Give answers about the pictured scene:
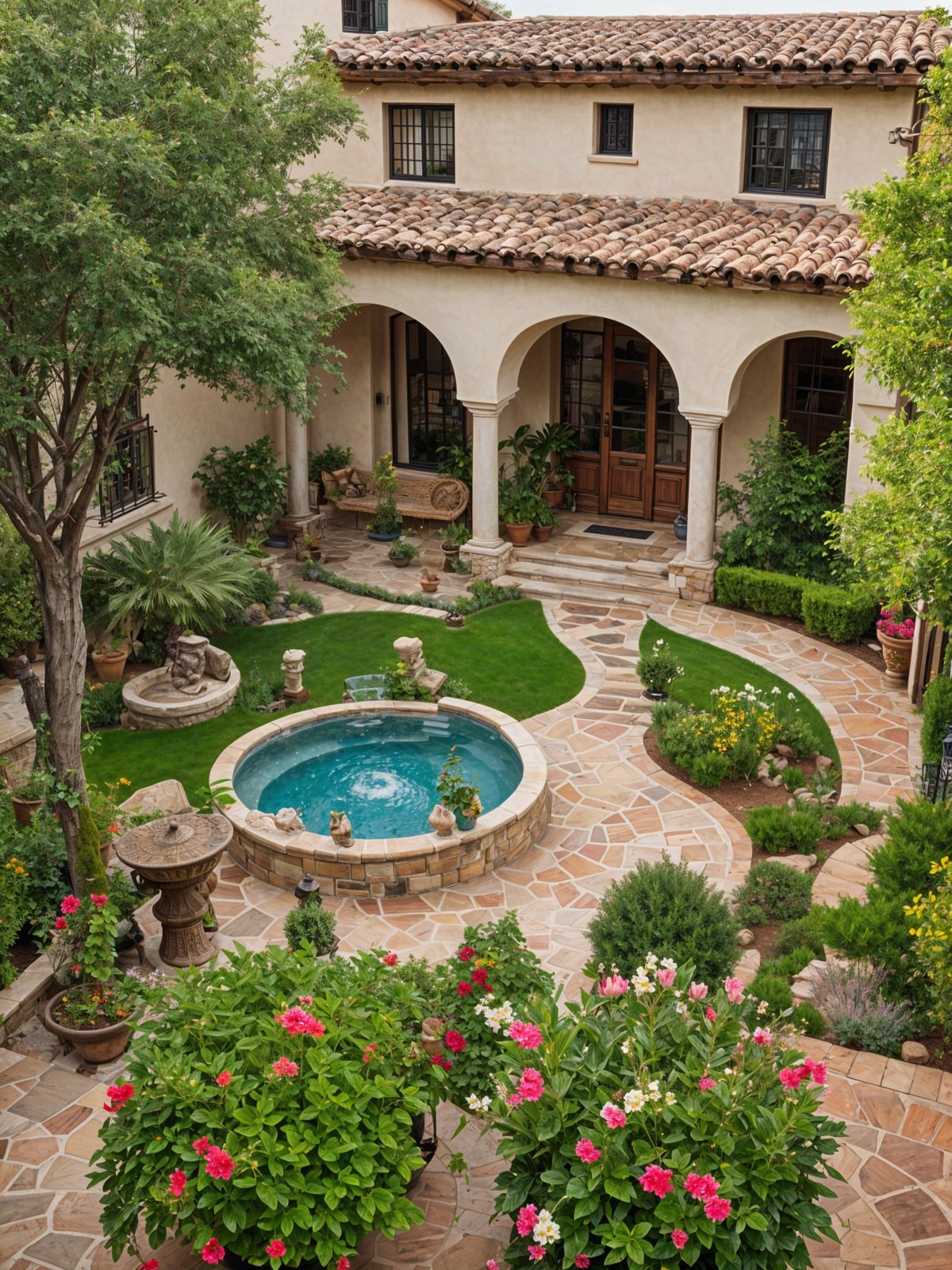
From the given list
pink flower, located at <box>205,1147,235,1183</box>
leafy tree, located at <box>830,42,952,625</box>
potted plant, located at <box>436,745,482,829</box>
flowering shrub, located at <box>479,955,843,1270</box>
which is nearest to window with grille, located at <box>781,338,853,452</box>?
leafy tree, located at <box>830,42,952,625</box>

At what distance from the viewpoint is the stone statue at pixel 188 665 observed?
1565 cm

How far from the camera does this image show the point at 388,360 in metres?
22.4

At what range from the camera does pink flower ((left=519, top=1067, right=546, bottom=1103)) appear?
690 centimetres

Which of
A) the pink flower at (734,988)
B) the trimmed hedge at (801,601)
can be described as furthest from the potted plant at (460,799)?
the trimmed hedge at (801,601)

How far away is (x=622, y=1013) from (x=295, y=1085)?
72.5 inches

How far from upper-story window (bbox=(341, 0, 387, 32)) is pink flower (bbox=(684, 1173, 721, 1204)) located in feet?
66.9

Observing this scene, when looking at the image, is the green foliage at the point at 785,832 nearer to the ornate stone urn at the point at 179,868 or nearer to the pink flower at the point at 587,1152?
the ornate stone urn at the point at 179,868

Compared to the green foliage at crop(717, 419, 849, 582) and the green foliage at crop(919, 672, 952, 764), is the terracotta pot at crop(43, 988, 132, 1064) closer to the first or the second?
the green foliage at crop(919, 672, 952, 764)

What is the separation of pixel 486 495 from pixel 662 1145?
1374 centimetres

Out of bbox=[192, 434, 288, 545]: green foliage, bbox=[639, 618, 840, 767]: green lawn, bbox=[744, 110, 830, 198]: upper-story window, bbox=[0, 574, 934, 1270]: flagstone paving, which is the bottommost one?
bbox=[0, 574, 934, 1270]: flagstone paving

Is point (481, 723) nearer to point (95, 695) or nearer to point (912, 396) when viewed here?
point (95, 695)

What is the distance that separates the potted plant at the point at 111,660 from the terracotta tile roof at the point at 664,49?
382 inches

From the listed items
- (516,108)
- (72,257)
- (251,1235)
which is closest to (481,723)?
(72,257)

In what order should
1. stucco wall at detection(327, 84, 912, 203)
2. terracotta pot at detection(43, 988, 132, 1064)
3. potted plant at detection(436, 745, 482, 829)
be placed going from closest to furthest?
terracotta pot at detection(43, 988, 132, 1064), potted plant at detection(436, 745, 482, 829), stucco wall at detection(327, 84, 912, 203)
